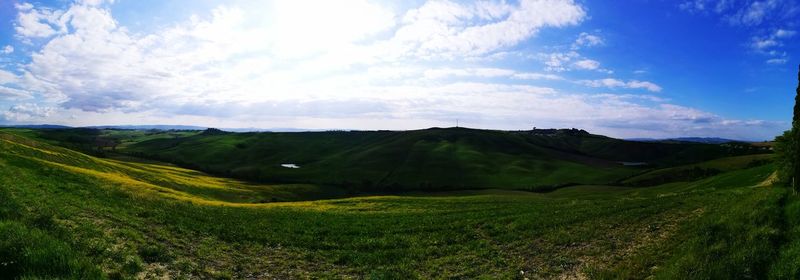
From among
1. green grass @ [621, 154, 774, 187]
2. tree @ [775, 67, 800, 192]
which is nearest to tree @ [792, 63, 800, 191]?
tree @ [775, 67, 800, 192]

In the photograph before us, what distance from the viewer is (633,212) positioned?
98.0 ft

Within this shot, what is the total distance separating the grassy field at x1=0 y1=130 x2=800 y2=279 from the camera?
15.7 meters

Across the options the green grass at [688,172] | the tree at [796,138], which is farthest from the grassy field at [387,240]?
the green grass at [688,172]

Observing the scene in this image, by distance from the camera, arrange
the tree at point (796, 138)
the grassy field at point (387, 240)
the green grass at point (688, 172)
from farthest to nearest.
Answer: the green grass at point (688, 172), the tree at point (796, 138), the grassy field at point (387, 240)

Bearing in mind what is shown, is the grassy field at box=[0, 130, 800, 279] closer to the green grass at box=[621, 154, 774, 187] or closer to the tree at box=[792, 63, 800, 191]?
the tree at box=[792, 63, 800, 191]

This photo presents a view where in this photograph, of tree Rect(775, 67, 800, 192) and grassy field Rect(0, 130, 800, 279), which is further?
tree Rect(775, 67, 800, 192)

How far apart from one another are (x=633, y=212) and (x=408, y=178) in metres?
141

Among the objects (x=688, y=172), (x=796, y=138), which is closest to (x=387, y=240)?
(x=796, y=138)

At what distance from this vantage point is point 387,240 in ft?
94.5

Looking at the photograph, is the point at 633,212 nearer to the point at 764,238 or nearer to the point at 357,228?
the point at 764,238

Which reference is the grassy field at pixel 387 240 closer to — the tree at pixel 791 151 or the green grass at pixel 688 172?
the tree at pixel 791 151

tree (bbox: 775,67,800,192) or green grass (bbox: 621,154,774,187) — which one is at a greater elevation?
tree (bbox: 775,67,800,192)

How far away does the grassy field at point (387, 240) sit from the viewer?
15.7 m

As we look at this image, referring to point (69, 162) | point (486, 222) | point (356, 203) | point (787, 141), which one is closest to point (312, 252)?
point (486, 222)
